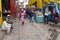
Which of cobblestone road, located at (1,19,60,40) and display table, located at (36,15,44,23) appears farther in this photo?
display table, located at (36,15,44,23)

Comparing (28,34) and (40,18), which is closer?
(28,34)

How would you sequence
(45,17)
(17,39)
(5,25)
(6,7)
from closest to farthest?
(17,39) → (5,25) → (45,17) → (6,7)

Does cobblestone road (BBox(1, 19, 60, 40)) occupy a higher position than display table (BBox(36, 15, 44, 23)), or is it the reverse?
display table (BBox(36, 15, 44, 23))

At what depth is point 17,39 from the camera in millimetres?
14281

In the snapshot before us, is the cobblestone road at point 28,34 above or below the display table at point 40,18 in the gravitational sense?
below

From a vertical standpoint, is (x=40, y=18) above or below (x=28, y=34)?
above

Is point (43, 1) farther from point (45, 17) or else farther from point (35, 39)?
point (35, 39)

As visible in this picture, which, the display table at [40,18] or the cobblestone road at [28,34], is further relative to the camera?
the display table at [40,18]

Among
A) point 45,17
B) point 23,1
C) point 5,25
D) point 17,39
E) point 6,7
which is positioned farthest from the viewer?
point 23,1

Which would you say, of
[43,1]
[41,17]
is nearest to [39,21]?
[41,17]

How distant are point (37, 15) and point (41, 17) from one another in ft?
3.91

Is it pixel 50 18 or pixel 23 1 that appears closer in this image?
pixel 50 18

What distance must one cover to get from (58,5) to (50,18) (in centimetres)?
262

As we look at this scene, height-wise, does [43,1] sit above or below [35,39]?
above
